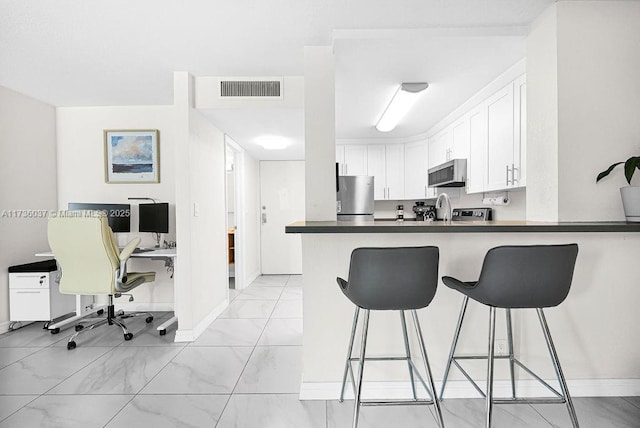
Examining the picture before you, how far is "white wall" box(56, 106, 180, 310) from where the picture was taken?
3773mm

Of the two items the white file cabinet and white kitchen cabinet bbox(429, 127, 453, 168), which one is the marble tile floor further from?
white kitchen cabinet bbox(429, 127, 453, 168)

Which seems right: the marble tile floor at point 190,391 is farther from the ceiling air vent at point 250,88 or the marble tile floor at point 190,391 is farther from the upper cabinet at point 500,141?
the ceiling air vent at point 250,88

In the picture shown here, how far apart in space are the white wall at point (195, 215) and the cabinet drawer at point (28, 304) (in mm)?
1374

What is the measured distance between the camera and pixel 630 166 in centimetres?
187

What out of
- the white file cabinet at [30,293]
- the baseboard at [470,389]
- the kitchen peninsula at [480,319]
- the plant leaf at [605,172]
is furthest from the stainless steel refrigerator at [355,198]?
the white file cabinet at [30,293]

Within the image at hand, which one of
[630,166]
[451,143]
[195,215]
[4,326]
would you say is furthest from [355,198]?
[4,326]

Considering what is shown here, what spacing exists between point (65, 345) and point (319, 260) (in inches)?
97.0

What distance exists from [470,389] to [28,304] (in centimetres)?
387

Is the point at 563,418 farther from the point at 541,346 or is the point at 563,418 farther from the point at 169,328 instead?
the point at 169,328

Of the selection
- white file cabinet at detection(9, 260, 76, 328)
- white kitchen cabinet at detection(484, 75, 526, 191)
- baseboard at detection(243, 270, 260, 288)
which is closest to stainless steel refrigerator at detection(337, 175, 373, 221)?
baseboard at detection(243, 270, 260, 288)

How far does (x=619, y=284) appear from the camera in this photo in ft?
6.56

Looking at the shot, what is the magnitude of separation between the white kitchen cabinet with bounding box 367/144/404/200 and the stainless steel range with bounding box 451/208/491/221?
1.05 metres

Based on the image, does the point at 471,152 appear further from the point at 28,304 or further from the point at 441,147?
the point at 28,304

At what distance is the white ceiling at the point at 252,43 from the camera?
204 centimetres
